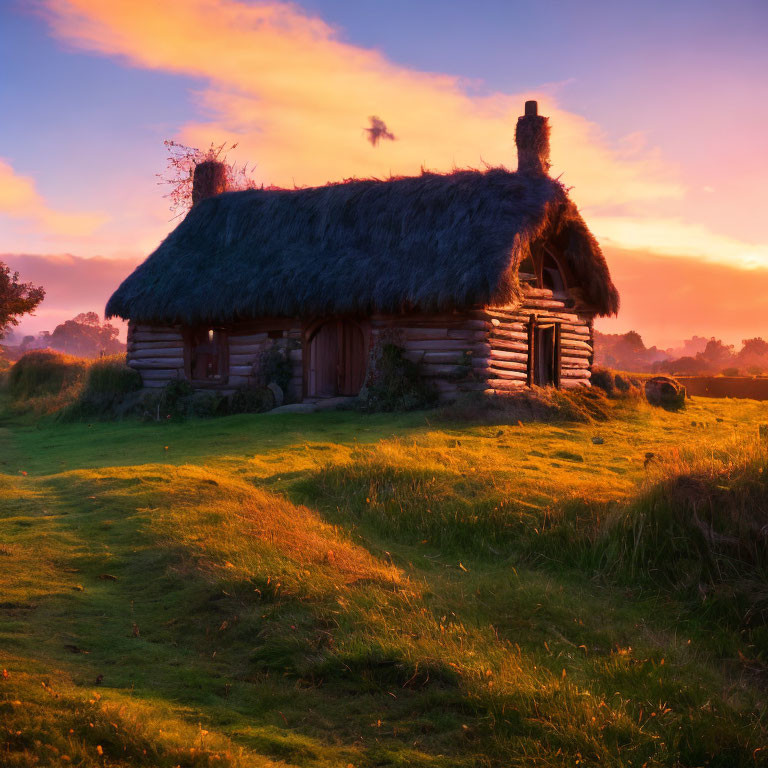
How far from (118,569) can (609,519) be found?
448 centimetres

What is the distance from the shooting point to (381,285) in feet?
58.1

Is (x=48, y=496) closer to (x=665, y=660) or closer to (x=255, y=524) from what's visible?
(x=255, y=524)

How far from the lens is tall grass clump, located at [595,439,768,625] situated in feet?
20.8

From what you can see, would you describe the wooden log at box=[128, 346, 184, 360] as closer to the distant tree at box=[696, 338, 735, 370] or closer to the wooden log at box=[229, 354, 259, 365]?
the wooden log at box=[229, 354, 259, 365]

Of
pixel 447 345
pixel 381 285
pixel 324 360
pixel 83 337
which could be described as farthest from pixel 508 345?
pixel 83 337

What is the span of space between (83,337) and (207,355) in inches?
4449

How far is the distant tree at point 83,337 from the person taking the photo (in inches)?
4909

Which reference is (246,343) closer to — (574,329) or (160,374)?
(160,374)

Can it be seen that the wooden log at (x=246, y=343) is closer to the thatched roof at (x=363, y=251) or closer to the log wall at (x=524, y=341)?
the thatched roof at (x=363, y=251)

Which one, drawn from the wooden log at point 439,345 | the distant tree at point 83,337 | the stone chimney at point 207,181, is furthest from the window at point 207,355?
the distant tree at point 83,337

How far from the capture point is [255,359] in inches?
799

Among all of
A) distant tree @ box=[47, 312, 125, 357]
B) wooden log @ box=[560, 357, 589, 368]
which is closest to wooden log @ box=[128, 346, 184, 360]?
wooden log @ box=[560, 357, 589, 368]

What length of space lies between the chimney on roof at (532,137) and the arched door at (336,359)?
6459 mm

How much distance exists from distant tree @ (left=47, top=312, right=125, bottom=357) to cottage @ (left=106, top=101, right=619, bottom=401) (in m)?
106
